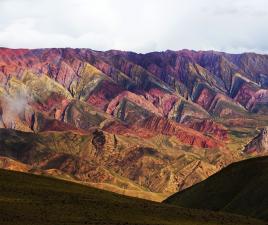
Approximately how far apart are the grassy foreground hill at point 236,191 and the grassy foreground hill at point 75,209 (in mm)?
48147

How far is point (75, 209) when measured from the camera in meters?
92.0

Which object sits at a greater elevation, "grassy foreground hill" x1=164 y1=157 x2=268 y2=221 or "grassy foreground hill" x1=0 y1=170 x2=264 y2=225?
"grassy foreground hill" x1=0 y1=170 x2=264 y2=225

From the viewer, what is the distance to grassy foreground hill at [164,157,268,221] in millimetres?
156375

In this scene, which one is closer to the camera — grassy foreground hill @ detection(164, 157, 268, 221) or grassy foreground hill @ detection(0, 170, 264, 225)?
grassy foreground hill @ detection(0, 170, 264, 225)

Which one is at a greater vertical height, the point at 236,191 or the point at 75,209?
the point at 75,209

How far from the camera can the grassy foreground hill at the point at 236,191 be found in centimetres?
15638

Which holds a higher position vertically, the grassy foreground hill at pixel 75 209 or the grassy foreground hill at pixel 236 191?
the grassy foreground hill at pixel 75 209

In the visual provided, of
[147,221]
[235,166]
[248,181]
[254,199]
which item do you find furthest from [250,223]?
[235,166]

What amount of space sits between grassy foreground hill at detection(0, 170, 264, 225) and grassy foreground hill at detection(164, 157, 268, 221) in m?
48.1

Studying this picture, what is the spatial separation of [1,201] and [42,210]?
21.9 ft

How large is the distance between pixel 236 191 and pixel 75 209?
93591 millimetres

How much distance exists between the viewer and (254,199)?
157250 millimetres

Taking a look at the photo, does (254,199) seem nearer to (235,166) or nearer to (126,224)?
(235,166)

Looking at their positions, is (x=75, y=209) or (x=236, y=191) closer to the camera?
(x=75, y=209)
